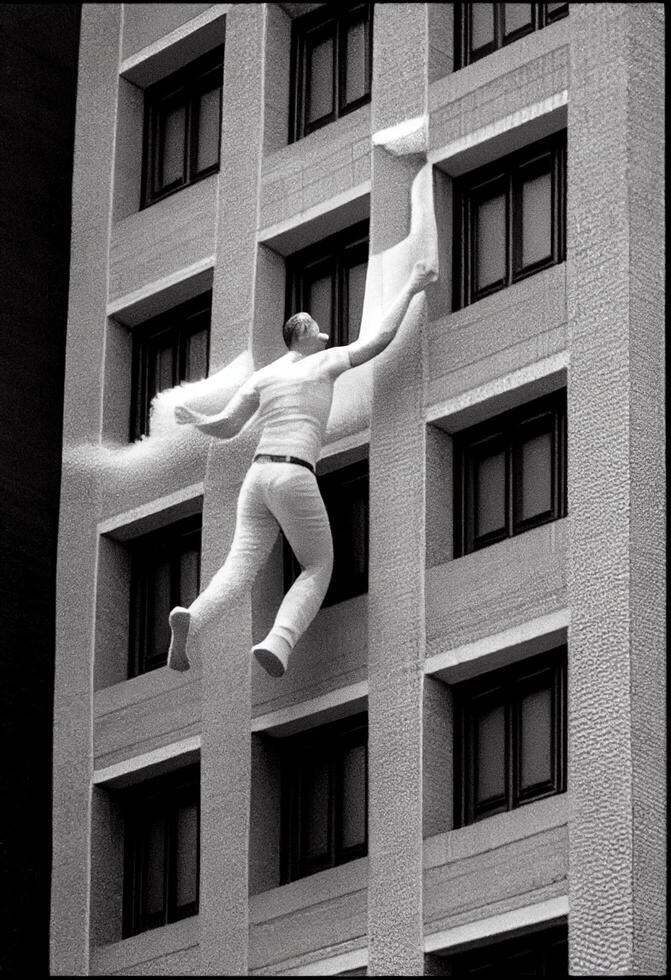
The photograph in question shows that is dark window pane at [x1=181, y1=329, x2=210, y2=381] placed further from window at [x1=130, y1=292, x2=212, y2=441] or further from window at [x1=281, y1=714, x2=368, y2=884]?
window at [x1=281, y1=714, x2=368, y2=884]

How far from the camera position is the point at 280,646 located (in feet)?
96.6

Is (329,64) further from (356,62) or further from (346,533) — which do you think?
(346,533)

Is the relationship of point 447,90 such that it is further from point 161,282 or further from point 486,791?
point 486,791

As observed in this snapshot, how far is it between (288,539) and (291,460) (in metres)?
0.82

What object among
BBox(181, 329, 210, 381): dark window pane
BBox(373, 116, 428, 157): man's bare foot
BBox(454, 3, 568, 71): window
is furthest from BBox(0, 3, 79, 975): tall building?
BBox(454, 3, 568, 71): window

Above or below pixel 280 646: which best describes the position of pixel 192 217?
above

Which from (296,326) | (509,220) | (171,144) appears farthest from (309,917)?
(171,144)

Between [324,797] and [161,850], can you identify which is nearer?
[324,797]

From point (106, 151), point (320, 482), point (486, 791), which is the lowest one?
point (486, 791)


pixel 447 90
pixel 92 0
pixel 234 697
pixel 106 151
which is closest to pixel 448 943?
pixel 234 697

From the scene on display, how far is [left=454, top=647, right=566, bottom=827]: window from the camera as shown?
2866 centimetres

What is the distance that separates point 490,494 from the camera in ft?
99.2

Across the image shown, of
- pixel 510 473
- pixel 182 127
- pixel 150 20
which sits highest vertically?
pixel 150 20

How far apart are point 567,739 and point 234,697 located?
4229 millimetres
